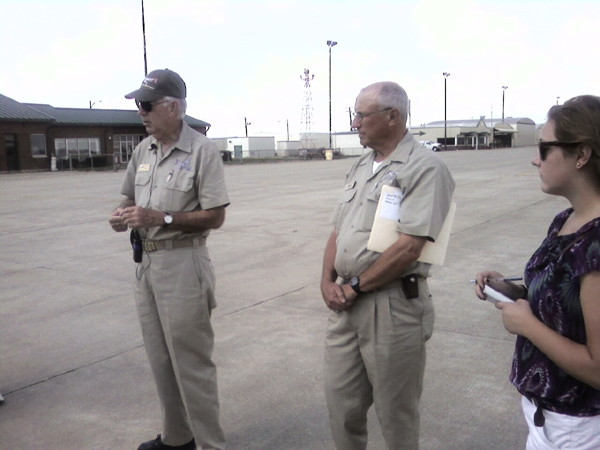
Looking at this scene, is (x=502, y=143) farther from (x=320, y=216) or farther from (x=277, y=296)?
(x=277, y=296)

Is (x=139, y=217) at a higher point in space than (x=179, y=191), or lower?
lower

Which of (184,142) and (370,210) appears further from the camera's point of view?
(184,142)

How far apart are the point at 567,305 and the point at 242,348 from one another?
11.7 feet

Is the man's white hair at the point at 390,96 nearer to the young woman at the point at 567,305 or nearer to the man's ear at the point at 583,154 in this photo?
the young woman at the point at 567,305

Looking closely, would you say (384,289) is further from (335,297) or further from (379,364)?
(379,364)

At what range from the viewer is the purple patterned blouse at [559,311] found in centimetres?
170

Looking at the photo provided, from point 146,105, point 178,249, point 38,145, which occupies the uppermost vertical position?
point 38,145

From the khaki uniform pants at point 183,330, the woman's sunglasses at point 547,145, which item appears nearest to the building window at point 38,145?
the khaki uniform pants at point 183,330

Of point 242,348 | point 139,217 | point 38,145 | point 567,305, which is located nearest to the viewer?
point 567,305

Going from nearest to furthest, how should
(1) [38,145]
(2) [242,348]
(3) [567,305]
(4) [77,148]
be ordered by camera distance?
1. (3) [567,305]
2. (2) [242,348]
3. (1) [38,145]
4. (4) [77,148]

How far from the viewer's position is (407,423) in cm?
271

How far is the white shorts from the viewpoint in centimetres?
178

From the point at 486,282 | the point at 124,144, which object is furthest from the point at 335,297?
the point at 124,144

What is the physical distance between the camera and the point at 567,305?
1.73m
